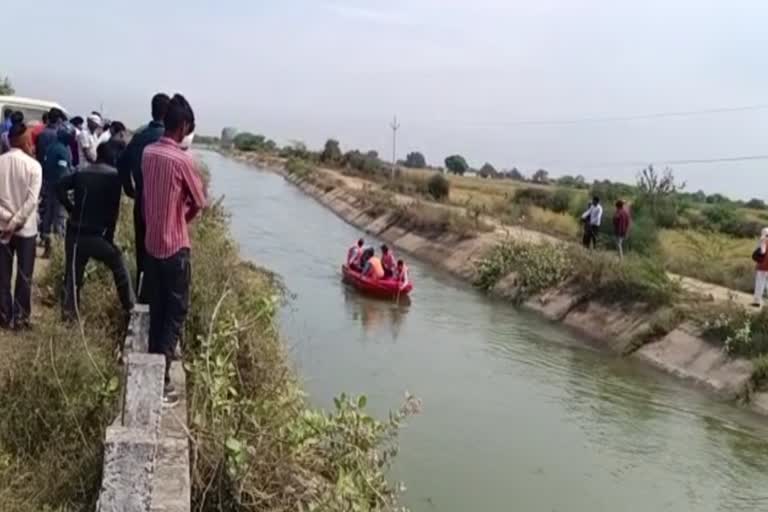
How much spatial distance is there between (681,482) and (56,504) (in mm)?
8217

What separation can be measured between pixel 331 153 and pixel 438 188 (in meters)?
38.3

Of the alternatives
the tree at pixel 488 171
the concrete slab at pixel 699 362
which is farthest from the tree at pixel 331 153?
the concrete slab at pixel 699 362

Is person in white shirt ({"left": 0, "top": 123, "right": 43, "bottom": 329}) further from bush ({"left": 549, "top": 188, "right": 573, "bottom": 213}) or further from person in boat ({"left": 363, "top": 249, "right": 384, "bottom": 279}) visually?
bush ({"left": 549, "top": 188, "right": 573, "bottom": 213})

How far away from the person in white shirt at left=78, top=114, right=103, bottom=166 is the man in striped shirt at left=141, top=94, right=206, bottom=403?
6.58 m

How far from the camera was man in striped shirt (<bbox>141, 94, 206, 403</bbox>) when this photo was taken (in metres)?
5.33

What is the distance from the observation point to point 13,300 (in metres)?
6.90

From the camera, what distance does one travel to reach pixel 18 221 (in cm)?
676

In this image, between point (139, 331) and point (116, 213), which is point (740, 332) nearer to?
point (116, 213)

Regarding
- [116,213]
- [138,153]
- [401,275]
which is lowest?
[401,275]

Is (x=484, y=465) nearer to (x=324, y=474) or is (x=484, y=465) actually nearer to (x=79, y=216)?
(x=324, y=474)

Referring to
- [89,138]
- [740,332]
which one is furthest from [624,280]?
[89,138]

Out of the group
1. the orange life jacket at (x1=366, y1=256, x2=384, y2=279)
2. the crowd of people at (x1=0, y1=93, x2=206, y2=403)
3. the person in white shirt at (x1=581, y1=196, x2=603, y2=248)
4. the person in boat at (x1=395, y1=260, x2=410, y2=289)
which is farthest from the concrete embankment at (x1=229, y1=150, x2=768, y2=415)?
the crowd of people at (x1=0, y1=93, x2=206, y2=403)

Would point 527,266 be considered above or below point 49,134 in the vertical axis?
below

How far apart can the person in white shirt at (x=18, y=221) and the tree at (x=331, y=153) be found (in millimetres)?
73851
